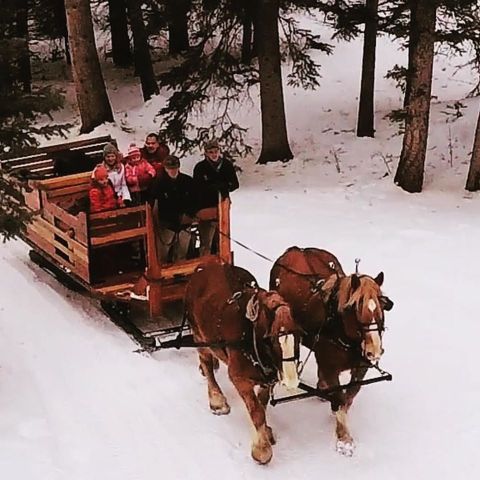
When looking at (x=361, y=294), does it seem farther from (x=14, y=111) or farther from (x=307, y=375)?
(x=14, y=111)

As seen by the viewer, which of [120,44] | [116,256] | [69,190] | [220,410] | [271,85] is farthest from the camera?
[120,44]

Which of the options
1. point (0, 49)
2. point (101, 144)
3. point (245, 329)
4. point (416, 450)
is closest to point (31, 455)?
point (245, 329)

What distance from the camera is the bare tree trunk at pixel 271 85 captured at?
1609cm

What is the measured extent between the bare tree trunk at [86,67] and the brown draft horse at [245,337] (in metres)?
10.2

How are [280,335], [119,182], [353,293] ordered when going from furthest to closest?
[119,182] < [353,293] < [280,335]

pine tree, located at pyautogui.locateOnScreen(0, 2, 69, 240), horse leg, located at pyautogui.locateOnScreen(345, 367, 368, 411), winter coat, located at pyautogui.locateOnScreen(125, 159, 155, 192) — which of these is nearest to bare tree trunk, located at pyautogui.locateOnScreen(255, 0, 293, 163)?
winter coat, located at pyautogui.locateOnScreen(125, 159, 155, 192)

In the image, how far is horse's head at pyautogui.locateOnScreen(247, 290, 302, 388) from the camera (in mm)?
6574

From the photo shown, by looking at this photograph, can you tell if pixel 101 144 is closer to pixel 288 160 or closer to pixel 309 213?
pixel 309 213

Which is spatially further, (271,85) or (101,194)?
(271,85)

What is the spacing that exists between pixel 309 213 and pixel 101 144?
3.41m

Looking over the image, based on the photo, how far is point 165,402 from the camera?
8.29 m

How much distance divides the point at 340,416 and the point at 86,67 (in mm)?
12102

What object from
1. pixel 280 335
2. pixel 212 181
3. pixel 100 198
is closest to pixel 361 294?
pixel 280 335

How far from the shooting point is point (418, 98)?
1431 cm
